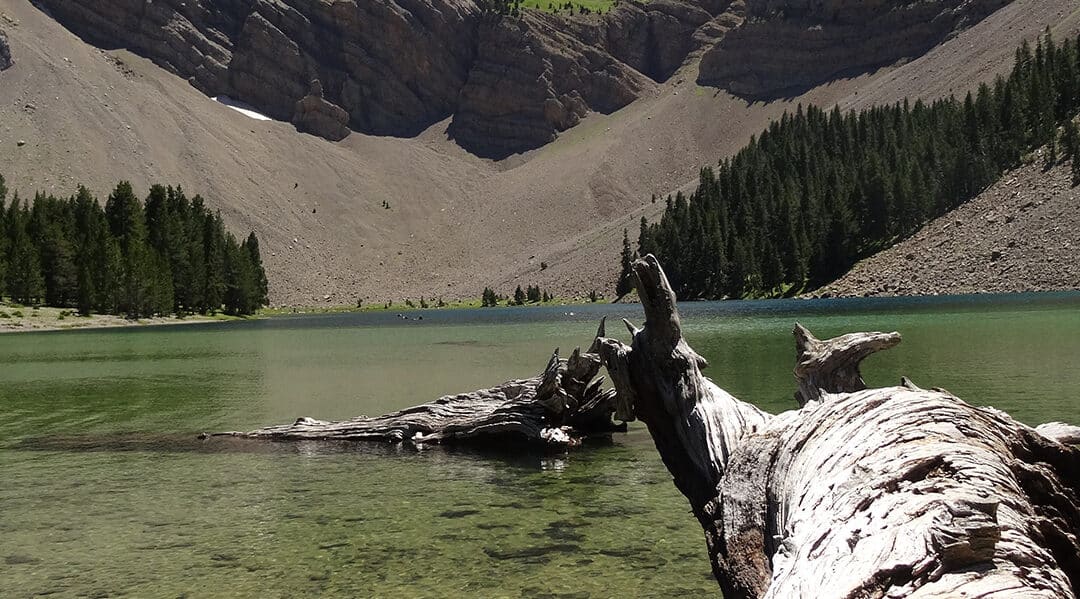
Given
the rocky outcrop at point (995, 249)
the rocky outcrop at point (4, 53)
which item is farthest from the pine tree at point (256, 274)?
the rocky outcrop at point (995, 249)

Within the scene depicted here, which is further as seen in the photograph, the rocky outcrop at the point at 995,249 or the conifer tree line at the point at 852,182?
the conifer tree line at the point at 852,182

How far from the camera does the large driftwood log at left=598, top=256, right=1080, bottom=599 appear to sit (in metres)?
4.27

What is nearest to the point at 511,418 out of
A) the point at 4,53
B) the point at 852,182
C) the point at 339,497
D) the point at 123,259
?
the point at 339,497

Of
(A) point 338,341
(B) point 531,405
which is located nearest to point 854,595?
(B) point 531,405

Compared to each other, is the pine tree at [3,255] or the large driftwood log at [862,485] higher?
the pine tree at [3,255]

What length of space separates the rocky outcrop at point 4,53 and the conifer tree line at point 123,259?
80.0 m

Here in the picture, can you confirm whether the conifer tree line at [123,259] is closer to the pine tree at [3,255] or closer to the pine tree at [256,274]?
the pine tree at [3,255]

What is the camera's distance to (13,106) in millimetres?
176250

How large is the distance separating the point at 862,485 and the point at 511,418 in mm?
14105

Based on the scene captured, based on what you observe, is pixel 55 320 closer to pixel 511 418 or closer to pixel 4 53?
pixel 511 418

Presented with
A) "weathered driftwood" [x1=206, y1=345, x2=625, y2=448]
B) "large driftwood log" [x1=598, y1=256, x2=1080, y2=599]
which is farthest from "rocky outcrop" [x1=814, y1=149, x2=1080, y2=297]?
"large driftwood log" [x1=598, y1=256, x2=1080, y2=599]

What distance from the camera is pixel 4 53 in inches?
7283

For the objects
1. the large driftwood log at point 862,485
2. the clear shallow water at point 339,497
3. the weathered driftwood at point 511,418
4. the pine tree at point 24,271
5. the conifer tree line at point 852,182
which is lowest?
the clear shallow water at point 339,497

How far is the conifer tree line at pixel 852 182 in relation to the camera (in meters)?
126
